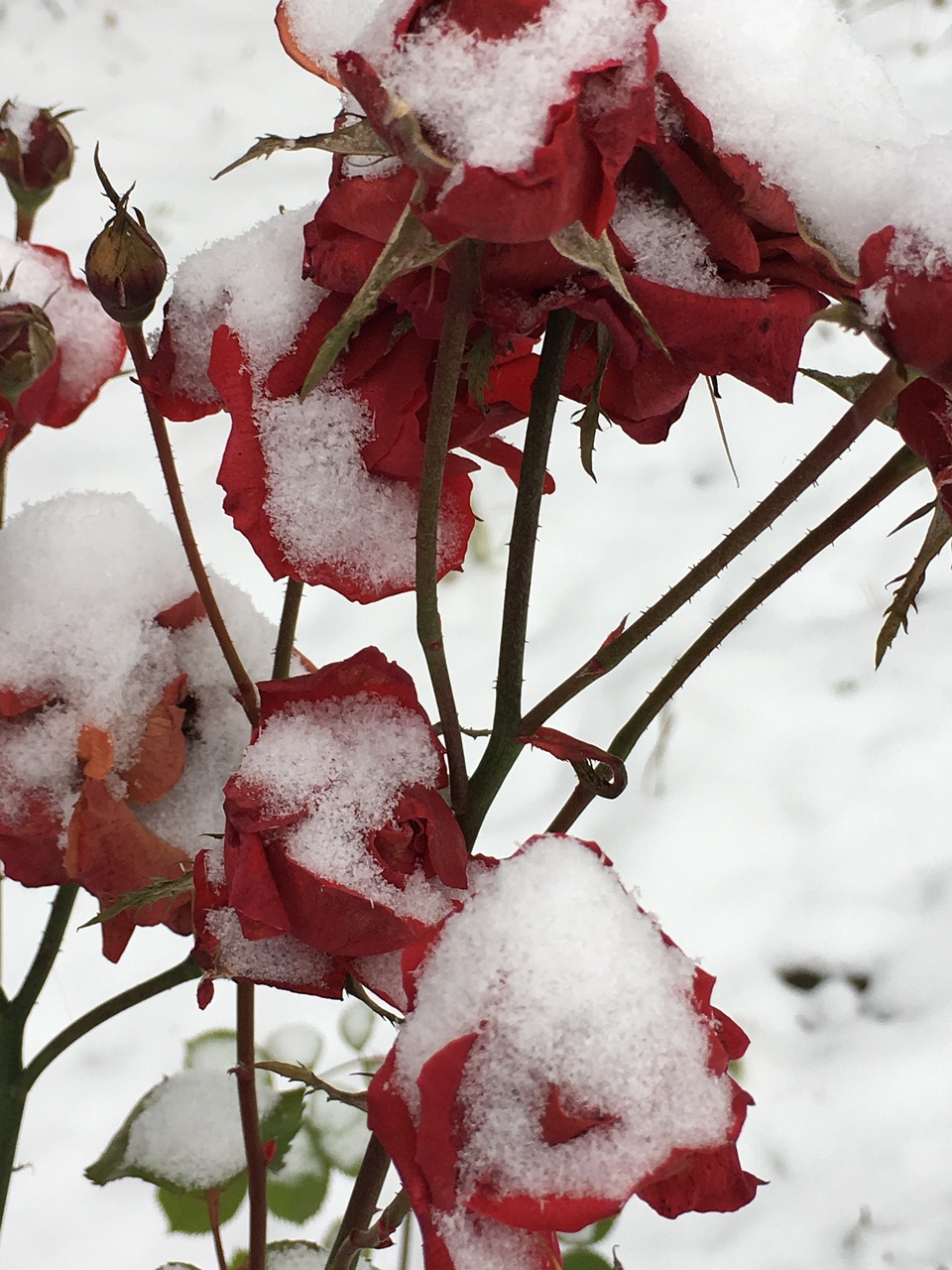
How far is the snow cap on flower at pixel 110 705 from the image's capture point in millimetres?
308

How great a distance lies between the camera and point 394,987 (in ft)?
0.86

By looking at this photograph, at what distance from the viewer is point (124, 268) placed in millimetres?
258

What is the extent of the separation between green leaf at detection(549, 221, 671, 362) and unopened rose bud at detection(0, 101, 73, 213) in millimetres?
201

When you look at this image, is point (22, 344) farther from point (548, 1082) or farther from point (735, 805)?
point (735, 805)

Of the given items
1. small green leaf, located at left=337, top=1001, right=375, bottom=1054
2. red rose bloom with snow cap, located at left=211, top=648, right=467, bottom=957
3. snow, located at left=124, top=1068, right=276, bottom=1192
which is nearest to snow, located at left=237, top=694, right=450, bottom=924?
red rose bloom with snow cap, located at left=211, top=648, right=467, bottom=957

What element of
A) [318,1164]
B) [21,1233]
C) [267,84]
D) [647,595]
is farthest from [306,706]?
[267,84]

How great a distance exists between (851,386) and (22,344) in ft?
0.59

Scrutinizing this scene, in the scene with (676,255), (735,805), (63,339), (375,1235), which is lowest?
(375,1235)

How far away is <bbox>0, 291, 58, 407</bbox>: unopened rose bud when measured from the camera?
0.28 metres

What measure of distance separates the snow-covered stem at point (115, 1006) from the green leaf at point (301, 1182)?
17 centimetres

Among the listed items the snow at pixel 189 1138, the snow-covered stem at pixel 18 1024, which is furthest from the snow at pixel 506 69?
the snow at pixel 189 1138

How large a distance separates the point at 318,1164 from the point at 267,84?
1138 millimetres

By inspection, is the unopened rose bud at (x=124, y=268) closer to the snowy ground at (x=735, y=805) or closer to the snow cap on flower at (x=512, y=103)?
the snow cap on flower at (x=512, y=103)

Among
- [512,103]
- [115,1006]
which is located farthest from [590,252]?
[115,1006]
